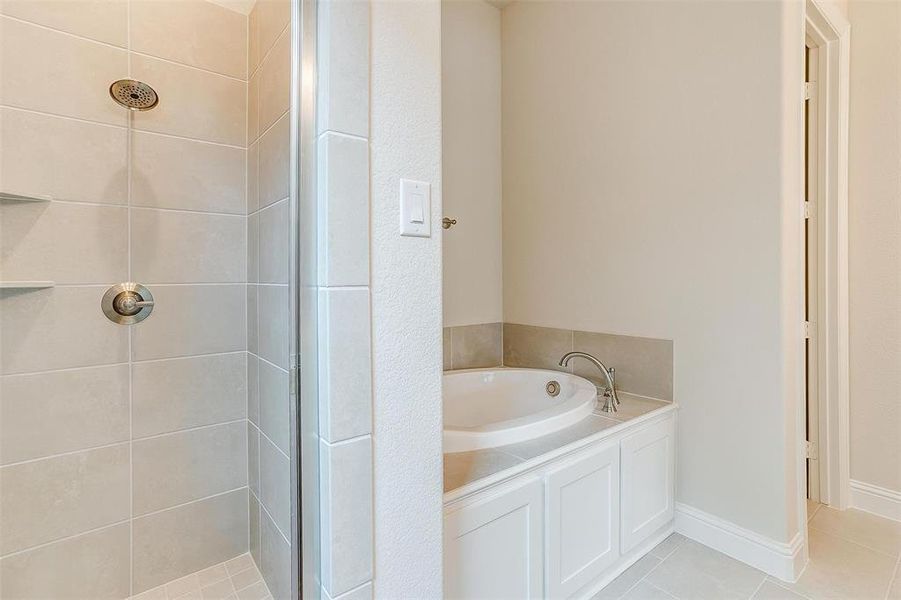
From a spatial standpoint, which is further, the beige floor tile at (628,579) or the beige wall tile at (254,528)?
the beige floor tile at (628,579)

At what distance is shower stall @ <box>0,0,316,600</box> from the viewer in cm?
121

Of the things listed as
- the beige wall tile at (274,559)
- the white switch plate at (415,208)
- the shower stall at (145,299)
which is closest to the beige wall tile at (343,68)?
the white switch plate at (415,208)

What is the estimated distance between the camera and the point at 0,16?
1189mm

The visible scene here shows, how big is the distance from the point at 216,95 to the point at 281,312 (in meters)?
0.86

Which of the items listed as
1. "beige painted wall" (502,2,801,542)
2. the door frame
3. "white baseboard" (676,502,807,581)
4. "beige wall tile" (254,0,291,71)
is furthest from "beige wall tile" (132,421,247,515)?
the door frame

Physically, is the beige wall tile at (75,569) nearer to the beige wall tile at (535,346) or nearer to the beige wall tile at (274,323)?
the beige wall tile at (274,323)

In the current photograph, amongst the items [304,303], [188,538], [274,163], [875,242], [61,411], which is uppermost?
[274,163]

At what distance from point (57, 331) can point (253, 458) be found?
66cm

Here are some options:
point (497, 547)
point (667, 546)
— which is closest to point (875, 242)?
point (667, 546)

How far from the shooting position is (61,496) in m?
1.28

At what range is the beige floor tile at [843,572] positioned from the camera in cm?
158

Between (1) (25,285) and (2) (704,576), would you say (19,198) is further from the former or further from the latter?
(2) (704,576)

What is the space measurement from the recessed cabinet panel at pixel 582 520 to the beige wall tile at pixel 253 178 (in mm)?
1245

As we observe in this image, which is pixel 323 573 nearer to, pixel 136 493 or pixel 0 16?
pixel 136 493
